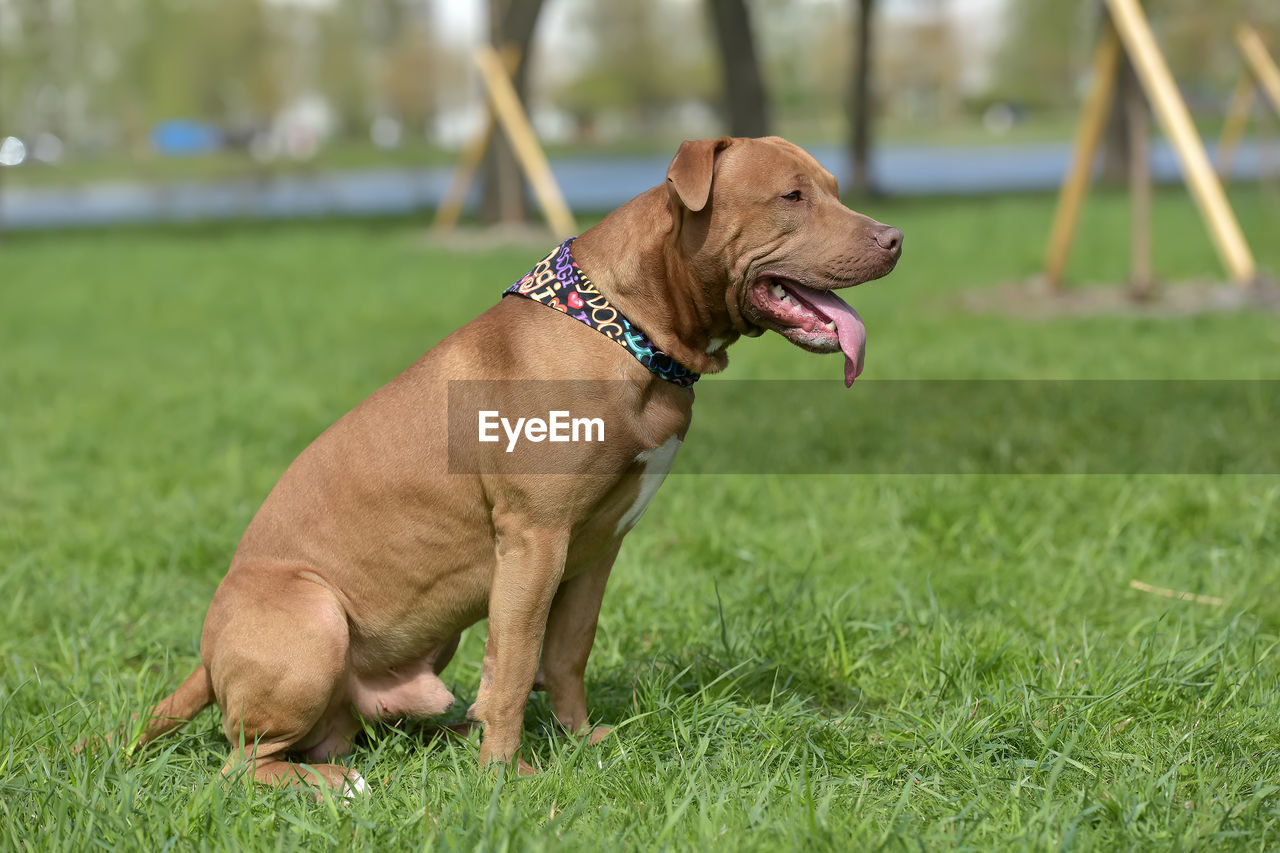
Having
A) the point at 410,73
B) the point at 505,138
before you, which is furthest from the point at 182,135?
the point at 505,138

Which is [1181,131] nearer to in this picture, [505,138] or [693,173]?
[693,173]

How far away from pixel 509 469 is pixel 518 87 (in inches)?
599

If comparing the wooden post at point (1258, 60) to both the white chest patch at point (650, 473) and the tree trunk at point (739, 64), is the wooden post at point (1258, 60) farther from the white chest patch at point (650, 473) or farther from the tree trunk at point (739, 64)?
the white chest patch at point (650, 473)

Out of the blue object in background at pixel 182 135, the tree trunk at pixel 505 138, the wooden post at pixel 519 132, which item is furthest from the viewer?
the blue object in background at pixel 182 135

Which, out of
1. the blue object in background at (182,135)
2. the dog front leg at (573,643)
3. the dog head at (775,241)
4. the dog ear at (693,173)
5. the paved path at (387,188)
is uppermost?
the dog ear at (693,173)

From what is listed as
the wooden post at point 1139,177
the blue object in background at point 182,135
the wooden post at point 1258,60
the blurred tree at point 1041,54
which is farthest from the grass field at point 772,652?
the blue object in background at point 182,135

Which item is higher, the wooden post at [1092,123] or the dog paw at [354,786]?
the wooden post at [1092,123]

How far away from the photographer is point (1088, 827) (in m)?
2.83

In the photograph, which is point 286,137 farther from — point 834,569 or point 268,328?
point 834,569

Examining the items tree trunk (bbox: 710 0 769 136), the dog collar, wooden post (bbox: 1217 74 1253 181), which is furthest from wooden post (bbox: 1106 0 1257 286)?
tree trunk (bbox: 710 0 769 136)

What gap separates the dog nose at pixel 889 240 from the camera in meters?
3.17

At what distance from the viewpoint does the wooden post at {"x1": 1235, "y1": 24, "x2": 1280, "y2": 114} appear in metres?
11.4

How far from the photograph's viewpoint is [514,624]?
3.14 m

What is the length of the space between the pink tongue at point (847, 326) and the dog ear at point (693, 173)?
0.41 m
